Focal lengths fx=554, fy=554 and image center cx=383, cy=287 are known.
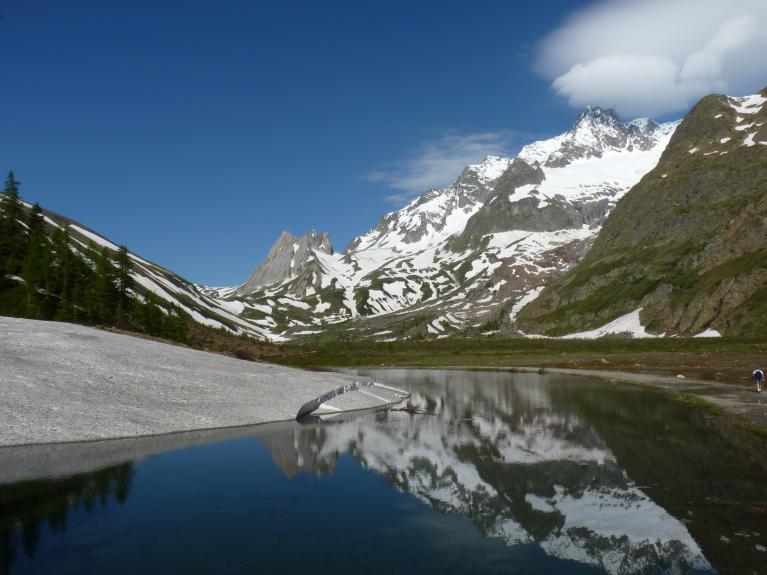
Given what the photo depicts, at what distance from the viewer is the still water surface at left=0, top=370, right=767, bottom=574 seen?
858 inches

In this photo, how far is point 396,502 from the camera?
29781 millimetres

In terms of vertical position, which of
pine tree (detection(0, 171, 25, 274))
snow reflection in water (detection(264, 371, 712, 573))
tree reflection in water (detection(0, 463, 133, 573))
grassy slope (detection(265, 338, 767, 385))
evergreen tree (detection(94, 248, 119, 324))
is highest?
pine tree (detection(0, 171, 25, 274))

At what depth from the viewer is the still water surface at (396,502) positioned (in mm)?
21797

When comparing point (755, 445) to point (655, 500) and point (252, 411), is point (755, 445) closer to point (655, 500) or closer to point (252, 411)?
point (655, 500)

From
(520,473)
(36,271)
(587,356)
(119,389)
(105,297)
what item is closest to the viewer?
(520,473)

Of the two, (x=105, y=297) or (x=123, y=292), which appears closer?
(x=105, y=297)

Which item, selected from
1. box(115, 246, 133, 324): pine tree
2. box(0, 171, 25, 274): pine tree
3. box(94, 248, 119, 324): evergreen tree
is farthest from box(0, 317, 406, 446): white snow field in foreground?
box(0, 171, 25, 274): pine tree

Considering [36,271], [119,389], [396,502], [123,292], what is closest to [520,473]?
[396,502]

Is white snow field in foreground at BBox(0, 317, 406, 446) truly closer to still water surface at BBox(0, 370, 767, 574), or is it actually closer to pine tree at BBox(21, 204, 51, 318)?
still water surface at BBox(0, 370, 767, 574)

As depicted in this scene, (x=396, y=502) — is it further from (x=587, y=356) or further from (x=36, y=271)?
(x=587, y=356)

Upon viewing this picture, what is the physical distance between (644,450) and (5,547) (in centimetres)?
3849

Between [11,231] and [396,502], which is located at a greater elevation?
[11,231]

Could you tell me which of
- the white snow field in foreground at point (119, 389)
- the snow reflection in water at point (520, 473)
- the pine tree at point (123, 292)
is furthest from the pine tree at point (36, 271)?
the snow reflection in water at point (520, 473)

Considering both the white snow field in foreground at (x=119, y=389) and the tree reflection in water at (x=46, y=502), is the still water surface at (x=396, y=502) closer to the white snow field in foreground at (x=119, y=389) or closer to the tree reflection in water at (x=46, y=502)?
the tree reflection in water at (x=46, y=502)
